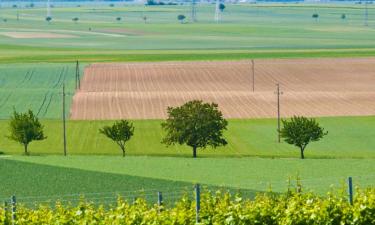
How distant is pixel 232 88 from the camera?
380ft

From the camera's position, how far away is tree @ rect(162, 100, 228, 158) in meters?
74.5

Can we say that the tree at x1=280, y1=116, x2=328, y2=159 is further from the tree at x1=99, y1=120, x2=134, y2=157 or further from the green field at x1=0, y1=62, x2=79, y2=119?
the green field at x1=0, y1=62, x2=79, y2=119

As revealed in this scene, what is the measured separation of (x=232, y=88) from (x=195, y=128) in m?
41.2

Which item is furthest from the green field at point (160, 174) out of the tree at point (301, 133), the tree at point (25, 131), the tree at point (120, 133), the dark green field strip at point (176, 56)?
the dark green field strip at point (176, 56)

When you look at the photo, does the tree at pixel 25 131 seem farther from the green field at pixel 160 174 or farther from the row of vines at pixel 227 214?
the row of vines at pixel 227 214

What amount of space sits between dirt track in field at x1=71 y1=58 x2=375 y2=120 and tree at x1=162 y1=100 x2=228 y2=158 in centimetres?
1826

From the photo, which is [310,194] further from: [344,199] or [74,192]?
[74,192]

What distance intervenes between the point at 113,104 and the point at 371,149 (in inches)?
1277

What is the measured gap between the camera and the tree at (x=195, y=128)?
7450cm

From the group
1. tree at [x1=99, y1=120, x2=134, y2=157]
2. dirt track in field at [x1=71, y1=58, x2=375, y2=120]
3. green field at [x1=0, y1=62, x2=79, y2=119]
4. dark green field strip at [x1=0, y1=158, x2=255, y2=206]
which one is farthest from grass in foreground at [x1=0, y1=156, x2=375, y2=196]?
green field at [x1=0, y1=62, x2=79, y2=119]

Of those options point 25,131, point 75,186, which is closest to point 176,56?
point 25,131

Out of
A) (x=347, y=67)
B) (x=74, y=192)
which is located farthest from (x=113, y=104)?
A: (x=74, y=192)

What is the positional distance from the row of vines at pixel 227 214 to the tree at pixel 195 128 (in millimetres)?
42310

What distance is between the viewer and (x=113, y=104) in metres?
102
